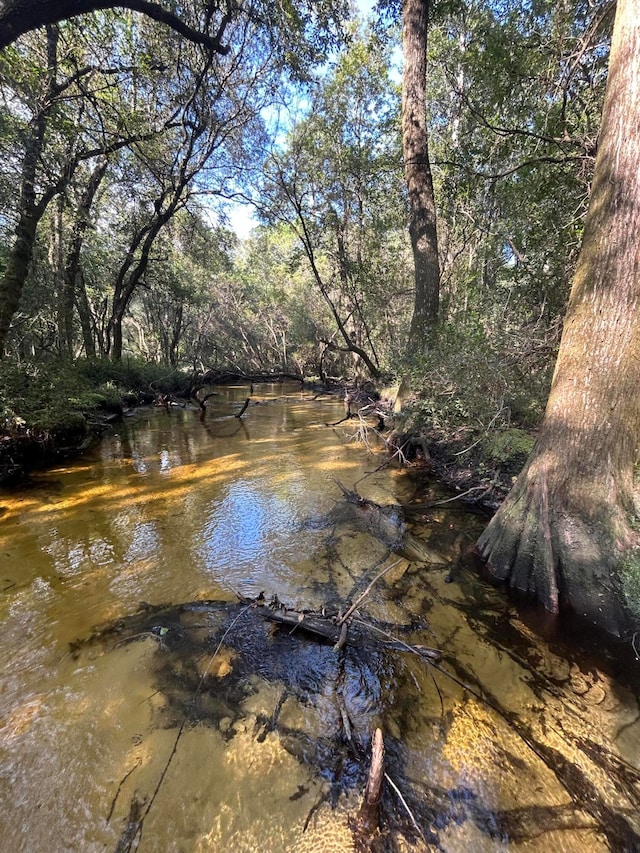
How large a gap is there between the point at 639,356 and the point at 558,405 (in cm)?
74

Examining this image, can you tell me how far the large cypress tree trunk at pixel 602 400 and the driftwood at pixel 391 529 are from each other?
4.04 feet

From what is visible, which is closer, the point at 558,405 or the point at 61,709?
the point at 61,709

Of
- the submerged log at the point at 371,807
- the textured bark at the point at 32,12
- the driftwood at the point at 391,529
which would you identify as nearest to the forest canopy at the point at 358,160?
the textured bark at the point at 32,12

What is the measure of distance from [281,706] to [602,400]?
3.74 metres

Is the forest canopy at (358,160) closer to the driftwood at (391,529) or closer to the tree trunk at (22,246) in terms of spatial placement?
the tree trunk at (22,246)

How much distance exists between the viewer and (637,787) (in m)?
2.12

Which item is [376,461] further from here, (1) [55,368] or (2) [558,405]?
(1) [55,368]

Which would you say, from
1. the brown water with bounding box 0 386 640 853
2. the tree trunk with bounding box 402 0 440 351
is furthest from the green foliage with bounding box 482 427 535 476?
the tree trunk with bounding box 402 0 440 351

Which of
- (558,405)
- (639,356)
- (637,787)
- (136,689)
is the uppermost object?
(639,356)

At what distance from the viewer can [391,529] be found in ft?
17.5

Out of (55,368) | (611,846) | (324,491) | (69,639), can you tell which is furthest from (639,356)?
(55,368)

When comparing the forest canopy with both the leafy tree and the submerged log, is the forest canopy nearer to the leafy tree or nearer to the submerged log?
the leafy tree

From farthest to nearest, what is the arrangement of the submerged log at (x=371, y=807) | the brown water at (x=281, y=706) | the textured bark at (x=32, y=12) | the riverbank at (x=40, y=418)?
the riverbank at (x=40, y=418), the textured bark at (x=32, y=12), the brown water at (x=281, y=706), the submerged log at (x=371, y=807)

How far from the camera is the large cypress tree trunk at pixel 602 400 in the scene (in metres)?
3.25
